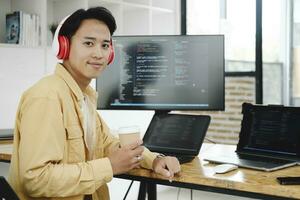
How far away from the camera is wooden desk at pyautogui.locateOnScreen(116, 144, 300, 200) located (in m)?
1.42

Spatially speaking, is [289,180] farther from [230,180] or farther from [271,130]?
[271,130]

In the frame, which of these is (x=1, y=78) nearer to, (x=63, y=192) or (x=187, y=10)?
(x=63, y=192)

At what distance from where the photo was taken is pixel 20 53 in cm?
308

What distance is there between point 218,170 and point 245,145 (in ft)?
1.35

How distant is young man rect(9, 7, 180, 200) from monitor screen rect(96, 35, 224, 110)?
1.10 ft

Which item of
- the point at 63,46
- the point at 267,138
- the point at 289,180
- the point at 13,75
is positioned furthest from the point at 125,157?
the point at 13,75

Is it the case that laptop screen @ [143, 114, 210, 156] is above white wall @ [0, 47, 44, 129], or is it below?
below

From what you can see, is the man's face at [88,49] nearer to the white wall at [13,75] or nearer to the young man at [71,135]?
the young man at [71,135]

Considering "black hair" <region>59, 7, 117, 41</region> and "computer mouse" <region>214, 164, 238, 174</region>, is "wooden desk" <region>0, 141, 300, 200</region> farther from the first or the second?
"black hair" <region>59, 7, 117, 41</region>

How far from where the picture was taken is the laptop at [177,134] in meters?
2.00

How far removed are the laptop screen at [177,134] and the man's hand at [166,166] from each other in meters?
0.28

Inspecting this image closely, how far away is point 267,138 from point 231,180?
484 millimetres

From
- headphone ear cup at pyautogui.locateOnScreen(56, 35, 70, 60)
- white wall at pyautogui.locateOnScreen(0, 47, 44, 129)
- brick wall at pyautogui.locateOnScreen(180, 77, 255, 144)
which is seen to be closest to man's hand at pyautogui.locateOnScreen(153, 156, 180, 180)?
headphone ear cup at pyautogui.locateOnScreen(56, 35, 70, 60)

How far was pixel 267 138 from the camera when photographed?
1919mm
